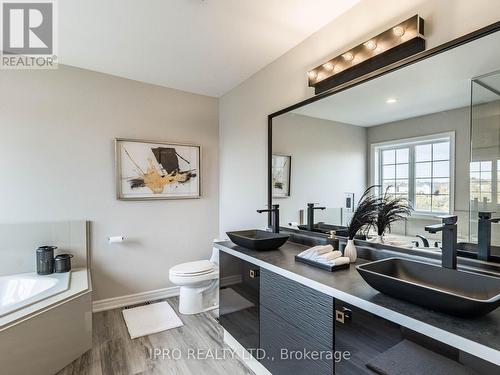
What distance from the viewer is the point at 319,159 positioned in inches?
87.5

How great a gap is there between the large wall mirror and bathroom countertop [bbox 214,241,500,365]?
1.63 ft

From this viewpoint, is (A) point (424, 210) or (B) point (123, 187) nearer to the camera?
(A) point (424, 210)

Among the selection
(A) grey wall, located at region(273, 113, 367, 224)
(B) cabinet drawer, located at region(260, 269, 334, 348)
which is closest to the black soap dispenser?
(B) cabinet drawer, located at region(260, 269, 334, 348)

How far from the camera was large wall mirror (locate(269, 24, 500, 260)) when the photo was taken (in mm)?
1323

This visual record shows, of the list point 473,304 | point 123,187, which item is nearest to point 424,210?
point 473,304

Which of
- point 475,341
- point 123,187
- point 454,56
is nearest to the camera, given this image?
point 475,341

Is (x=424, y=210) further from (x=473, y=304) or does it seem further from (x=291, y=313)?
(x=291, y=313)

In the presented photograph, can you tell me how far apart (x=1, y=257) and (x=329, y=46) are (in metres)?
3.39

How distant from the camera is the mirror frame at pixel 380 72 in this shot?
51.0 inches

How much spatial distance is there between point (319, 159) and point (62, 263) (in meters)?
2.58

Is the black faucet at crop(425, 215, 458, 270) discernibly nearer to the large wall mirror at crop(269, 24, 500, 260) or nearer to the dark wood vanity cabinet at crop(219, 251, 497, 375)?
the large wall mirror at crop(269, 24, 500, 260)

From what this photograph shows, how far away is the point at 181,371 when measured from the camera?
2.04 meters

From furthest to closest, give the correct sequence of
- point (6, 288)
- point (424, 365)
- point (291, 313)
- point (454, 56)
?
point (6, 288) < point (291, 313) < point (454, 56) < point (424, 365)

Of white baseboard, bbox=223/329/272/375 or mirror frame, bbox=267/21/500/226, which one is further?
white baseboard, bbox=223/329/272/375
